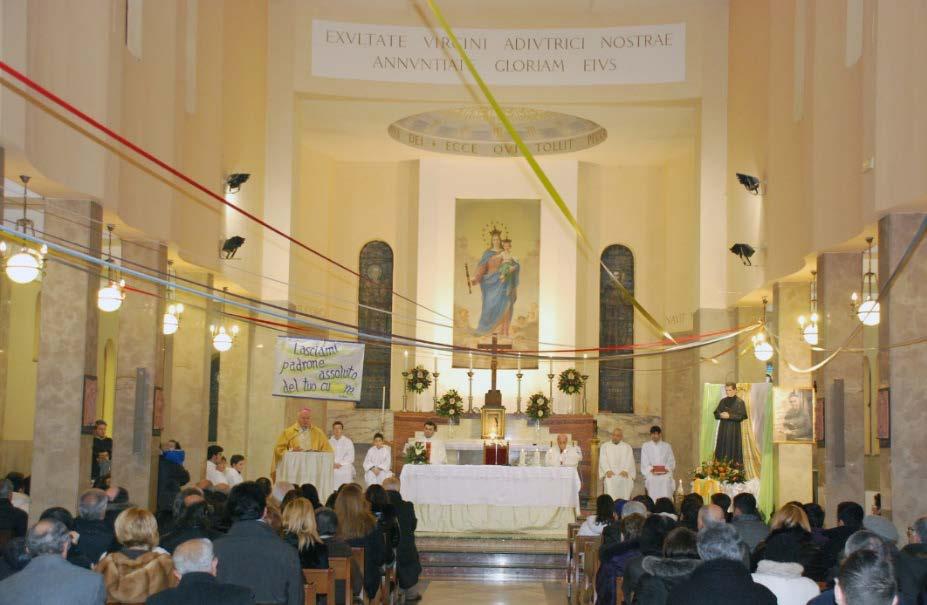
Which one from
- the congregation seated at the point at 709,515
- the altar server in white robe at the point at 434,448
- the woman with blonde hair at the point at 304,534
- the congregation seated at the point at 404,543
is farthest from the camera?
the altar server in white robe at the point at 434,448

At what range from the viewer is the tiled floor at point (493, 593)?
1484 centimetres

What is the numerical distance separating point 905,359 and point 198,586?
10.3 m

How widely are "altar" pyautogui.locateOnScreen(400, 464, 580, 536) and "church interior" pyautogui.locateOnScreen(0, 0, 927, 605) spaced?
0.16ft

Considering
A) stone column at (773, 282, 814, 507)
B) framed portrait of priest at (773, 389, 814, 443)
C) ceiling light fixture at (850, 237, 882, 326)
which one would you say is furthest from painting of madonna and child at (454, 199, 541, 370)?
ceiling light fixture at (850, 237, 882, 326)

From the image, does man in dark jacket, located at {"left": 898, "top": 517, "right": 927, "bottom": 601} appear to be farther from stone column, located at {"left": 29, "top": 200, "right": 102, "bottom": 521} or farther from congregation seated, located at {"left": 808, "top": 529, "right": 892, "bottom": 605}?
stone column, located at {"left": 29, "top": 200, "right": 102, "bottom": 521}

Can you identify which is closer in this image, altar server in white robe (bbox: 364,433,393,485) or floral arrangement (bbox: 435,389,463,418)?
altar server in white robe (bbox: 364,433,393,485)

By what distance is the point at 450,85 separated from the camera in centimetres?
2366

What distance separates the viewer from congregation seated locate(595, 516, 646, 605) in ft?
31.9

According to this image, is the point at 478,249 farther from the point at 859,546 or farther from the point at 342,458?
the point at 859,546

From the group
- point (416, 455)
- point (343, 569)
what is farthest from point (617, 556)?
point (416, 455)

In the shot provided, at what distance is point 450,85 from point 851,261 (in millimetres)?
9433

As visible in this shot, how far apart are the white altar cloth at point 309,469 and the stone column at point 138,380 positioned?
2.35 meters

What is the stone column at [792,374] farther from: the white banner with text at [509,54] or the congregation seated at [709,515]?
the congregation seated at [709,515]

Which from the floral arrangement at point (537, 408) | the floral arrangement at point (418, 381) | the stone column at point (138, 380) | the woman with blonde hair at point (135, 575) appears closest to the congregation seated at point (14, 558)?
the woman with blonde hair at point (135, 575)
